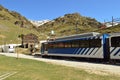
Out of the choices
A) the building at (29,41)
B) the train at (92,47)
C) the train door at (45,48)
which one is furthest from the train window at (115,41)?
the building at (29,41)

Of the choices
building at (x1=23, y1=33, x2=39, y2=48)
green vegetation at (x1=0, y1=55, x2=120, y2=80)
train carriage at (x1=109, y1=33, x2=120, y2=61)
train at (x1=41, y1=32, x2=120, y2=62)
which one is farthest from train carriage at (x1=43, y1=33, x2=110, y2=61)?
building at (x1=23, y1=33, x2=39, y2=48)

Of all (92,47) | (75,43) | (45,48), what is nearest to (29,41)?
(45,48)

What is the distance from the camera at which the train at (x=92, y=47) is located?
2871cm

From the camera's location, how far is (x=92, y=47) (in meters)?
32.6

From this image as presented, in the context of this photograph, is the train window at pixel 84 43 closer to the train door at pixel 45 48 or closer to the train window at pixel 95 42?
the train window at pixel 95 42

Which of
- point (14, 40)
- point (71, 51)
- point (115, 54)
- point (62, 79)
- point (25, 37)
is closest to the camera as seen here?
point (62, 79)

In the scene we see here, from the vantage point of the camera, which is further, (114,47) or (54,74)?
(114,47)

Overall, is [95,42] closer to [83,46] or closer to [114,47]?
[83,46]

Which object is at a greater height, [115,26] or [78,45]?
[115,26]

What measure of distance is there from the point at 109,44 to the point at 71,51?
976 centimetres

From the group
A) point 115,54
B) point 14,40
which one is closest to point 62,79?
point 115,54

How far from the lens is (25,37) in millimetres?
105750

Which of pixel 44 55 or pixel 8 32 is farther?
pixel 8 32

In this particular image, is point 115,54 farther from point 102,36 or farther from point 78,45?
point 78,45
